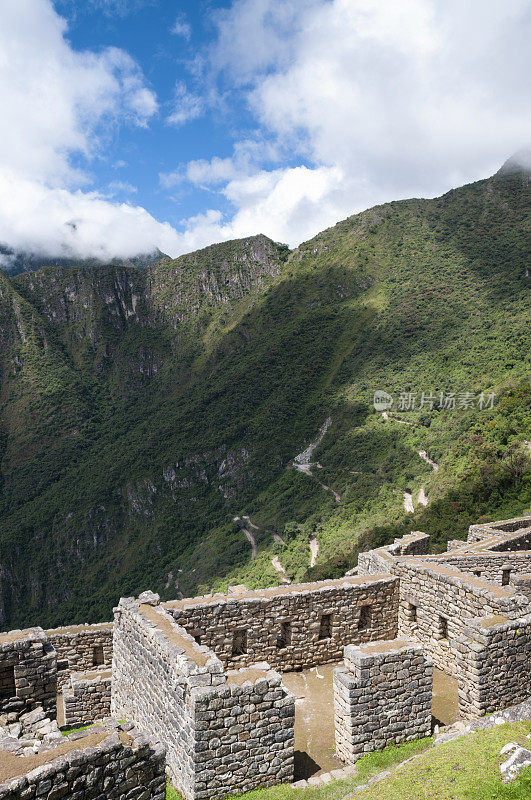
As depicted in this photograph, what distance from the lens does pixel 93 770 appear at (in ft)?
16.0

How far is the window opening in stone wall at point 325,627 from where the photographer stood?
414 inches

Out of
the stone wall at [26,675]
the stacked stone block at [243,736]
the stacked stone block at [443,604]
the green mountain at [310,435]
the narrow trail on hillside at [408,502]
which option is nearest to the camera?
the stacked stone block at [243,736]

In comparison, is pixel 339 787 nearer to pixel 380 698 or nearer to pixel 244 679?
pixel 380 698

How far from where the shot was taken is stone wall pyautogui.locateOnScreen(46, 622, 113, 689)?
12.7 meters

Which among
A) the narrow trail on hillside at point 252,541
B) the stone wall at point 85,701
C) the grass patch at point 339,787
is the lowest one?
the narrow trail on hillside at point 252,541

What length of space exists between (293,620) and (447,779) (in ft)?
15.2

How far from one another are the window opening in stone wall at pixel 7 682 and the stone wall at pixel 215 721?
7.28 feet

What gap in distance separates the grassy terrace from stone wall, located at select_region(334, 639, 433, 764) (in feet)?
1.39

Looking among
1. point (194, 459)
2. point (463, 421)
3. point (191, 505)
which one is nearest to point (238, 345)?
point (194, 459)

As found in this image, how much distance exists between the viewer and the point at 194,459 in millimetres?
136375

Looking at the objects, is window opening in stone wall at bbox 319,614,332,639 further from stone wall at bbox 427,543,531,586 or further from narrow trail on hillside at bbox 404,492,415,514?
narrow trail on hillside at bbox 404,492,415,514

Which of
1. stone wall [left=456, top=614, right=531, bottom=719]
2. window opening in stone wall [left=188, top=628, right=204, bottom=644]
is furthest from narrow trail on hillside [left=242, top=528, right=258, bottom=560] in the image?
stone wall [left=456, top=614, right=531, bottom=719]

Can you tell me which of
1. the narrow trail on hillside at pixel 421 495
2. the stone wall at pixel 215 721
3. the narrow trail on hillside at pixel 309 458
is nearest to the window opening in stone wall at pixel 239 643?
the stone wall at pixel 215 721

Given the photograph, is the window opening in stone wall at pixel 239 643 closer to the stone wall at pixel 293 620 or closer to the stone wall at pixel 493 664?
the stone wall at pixel 293 620
